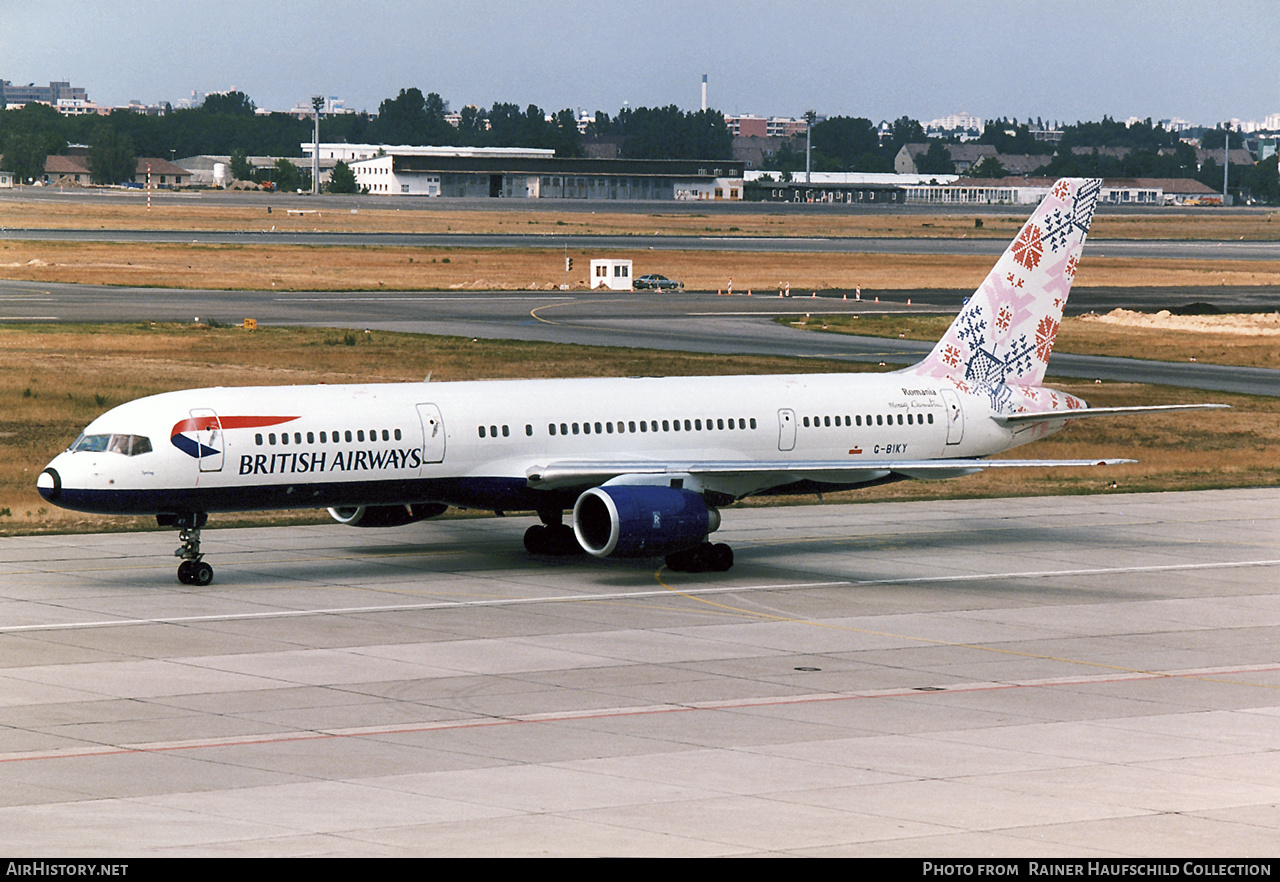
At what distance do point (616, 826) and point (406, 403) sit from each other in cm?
2082

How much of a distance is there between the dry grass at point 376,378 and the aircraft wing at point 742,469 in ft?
37.5

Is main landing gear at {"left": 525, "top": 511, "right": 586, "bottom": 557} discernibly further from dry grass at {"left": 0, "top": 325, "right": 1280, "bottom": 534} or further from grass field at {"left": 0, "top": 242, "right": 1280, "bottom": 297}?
grass field at {"left": 0, "top": 242, "right": 1280, "bottom": 297}

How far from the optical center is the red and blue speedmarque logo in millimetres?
38094

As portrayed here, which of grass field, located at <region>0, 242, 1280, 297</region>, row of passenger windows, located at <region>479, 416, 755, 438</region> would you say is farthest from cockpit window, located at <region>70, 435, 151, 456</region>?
grass field, located at <region>0, 242, 1280, 297</region>

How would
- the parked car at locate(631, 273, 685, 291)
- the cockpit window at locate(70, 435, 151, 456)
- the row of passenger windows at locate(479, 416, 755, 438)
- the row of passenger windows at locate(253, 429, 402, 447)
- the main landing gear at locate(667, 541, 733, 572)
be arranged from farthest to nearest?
1. the parked car at locate(631, 273, 685, 291)
2. the main landing gear at locate(667, 541, 733, 572)
3. the row of passenger windows at locate(479, 416, 755, 438)
4. the row of passenger windows at locate(253, 429, 402, 447)
5. the cockpit window at locate(70, 435, 151, 456)

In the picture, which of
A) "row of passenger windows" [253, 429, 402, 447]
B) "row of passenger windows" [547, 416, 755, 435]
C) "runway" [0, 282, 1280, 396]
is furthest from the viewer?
"runway" [0, 282, 1280, 396]

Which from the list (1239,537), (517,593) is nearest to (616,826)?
(517,593)

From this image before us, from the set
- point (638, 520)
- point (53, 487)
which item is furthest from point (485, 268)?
point (53, 487)

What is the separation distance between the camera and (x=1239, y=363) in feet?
313

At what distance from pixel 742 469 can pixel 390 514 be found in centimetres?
858

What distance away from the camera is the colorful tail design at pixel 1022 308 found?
48.2 meters

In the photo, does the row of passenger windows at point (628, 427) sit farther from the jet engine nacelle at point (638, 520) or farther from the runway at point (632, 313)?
the runway at point (632, 313)

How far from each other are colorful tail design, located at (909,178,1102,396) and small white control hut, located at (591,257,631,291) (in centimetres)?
9229

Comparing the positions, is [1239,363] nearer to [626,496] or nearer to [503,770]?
[626,496]
